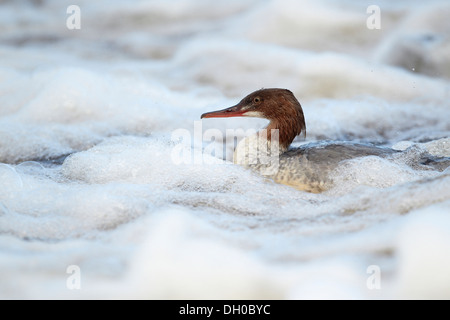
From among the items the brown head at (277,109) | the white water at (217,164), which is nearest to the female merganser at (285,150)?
the brown head at (277,109)

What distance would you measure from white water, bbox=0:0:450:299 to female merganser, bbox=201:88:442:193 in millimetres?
144

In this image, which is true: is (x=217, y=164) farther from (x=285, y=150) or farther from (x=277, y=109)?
(x=277, y=109)

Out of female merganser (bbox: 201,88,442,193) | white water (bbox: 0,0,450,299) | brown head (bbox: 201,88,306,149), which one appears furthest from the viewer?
brown head (bbox: 201,88,306,149)

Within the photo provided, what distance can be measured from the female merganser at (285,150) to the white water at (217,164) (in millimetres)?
144

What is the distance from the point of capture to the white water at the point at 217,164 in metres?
2.61

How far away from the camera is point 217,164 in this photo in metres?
4.33

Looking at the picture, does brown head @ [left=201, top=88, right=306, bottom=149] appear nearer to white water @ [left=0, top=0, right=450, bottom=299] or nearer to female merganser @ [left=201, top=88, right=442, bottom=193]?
female merganser @ [left=201, top=88, right=442, bottom=193]

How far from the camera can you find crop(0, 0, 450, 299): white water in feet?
8.57

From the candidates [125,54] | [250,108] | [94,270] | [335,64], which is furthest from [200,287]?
[125,54]

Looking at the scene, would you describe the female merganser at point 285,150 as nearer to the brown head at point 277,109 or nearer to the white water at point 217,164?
the brown head at point 277,109

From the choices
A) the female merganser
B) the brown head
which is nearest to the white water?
the female merganser

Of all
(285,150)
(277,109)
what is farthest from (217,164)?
(277,109)

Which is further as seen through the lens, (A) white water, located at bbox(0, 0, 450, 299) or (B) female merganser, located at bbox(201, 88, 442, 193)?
(B) female merganser, located at bbox(201, 88, 442, 193)
